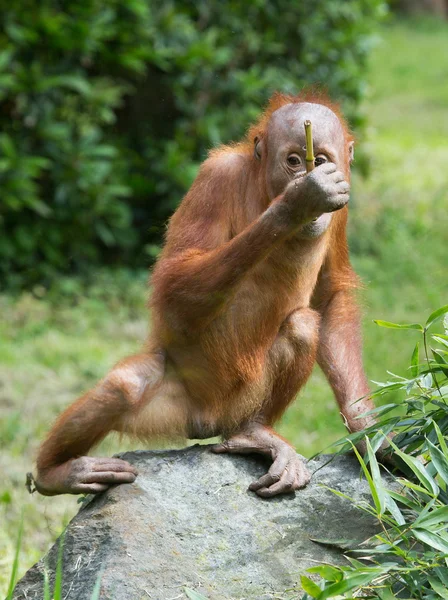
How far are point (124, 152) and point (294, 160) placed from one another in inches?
170

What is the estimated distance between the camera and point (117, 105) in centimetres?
770

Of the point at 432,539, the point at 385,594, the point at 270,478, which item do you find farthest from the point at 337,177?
the point at 385,594

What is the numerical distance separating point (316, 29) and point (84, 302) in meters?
3.12

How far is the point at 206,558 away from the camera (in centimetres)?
300

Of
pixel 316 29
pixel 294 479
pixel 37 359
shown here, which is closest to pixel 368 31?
pixel 316 29

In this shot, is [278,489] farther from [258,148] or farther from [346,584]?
[258,148]

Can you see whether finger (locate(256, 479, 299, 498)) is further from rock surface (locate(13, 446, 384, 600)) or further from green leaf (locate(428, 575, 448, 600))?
green leaf (locate(428, 575, 448, 600))

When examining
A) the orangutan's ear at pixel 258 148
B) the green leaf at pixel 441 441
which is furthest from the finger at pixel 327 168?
the green leaf at pixel 441 441

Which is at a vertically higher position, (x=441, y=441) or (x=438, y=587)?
(x=441, y=441)

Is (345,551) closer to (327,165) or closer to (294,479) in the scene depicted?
(294,479)

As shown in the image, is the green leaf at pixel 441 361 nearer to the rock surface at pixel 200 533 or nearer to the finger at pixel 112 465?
the rock surface at pixel 200 533

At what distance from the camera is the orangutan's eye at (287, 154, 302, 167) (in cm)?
345

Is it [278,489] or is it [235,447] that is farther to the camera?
[235,447]

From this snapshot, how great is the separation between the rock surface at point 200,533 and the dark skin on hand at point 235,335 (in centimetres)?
8
